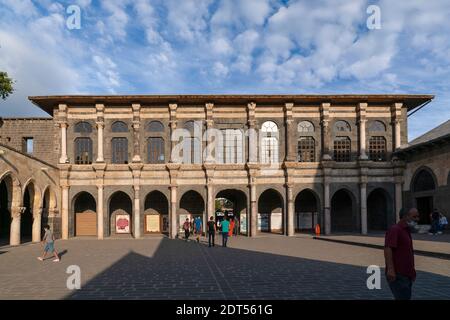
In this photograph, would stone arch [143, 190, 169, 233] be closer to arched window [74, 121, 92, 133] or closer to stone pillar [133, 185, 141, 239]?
stone pillar [133, 185, 141, 239]

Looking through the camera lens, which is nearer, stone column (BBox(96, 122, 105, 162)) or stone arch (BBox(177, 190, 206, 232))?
stone column (BBox(96, 122, 105, 162))

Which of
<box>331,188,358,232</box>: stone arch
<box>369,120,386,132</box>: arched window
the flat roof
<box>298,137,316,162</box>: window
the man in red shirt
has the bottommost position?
<box>331,188,358,232</box>: stone arch

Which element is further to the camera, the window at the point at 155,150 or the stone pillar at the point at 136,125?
the window at the point at 155,150

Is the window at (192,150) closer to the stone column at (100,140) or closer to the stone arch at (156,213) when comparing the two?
the stone arch at (156,213)

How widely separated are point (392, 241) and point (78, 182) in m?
23.8

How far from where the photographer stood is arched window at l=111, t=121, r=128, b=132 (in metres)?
26.2

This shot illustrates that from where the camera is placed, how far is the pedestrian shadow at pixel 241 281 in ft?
25.5

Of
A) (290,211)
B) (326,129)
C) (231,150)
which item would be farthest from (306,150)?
(231,150)

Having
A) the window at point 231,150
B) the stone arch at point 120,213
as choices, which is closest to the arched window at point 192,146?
the window at point 231,150

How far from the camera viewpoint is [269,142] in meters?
26.3

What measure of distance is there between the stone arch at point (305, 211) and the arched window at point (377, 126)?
6564 mm

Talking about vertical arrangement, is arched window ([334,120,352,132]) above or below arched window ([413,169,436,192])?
above

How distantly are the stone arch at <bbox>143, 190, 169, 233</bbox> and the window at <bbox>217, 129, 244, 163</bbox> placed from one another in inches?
224

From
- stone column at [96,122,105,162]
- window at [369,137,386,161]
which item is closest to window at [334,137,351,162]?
window at [369,137,386,161]
